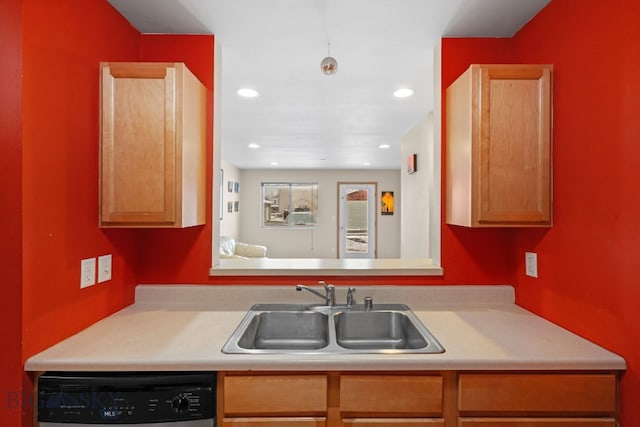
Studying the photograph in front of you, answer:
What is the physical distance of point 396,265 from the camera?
82.2 inches

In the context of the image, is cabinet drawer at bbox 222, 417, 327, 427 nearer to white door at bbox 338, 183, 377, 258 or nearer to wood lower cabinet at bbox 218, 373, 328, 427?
wood lower cabinet at bbox 218, 373, 328, 427

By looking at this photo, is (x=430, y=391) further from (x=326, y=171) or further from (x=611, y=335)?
(x=326, y=171)

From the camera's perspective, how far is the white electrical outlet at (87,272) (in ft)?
5.01

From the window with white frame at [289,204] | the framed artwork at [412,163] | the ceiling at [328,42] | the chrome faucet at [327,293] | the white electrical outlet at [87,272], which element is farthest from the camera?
the window with white frame at [289,204]

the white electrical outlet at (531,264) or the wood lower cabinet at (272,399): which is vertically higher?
the white electrical outlet at (531,264)

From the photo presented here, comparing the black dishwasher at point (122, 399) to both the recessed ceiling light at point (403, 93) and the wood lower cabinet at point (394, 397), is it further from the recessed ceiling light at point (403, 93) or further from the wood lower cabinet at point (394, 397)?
the recessed ceiling light at point (403, 93)

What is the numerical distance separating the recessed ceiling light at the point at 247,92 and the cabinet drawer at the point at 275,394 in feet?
7.49

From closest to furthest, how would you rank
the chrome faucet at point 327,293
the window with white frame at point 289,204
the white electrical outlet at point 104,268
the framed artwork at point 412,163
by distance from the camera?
1. the white electrical outlet at point 104,268
2. the chrome faucet at point 327,293
3. the framed artwork at point 412,163
4. the window with white frame at point 289,204

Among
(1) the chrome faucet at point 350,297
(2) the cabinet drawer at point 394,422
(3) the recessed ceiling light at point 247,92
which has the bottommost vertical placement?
(2) the cabinet drawer at point 394,422

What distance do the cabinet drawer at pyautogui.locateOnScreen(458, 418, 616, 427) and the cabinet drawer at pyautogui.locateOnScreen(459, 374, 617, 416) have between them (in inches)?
1.0

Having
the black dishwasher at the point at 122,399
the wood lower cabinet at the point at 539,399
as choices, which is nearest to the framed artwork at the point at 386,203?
the wood lower cabinet at the point at 539,399

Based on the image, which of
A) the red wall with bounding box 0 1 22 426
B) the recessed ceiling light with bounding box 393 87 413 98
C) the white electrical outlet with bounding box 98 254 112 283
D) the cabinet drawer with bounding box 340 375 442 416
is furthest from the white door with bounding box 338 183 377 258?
the red wall with bounding box 0 1 22 426

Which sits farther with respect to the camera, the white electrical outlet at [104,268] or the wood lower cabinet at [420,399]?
the white electrical outlet at [104,268]

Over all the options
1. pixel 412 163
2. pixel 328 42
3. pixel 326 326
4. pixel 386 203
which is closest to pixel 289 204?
pixel 386 203
